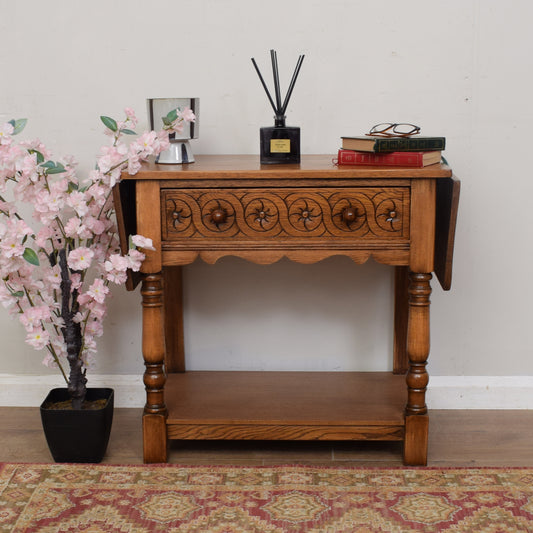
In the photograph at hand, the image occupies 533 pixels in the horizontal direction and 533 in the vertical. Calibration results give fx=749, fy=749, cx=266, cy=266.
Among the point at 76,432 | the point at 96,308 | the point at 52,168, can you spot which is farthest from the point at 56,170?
the point at 76,432

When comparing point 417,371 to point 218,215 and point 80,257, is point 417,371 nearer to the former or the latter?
point 218,215

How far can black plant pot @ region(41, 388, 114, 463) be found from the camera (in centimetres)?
231

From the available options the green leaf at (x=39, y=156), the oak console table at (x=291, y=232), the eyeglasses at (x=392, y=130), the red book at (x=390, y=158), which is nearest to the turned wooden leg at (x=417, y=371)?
the oak console table at (x=291, y=232)

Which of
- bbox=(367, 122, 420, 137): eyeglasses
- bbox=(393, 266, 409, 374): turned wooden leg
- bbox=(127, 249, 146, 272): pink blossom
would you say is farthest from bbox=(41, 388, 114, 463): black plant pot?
bbox=(367, 122, 420, 137): eyeglasses

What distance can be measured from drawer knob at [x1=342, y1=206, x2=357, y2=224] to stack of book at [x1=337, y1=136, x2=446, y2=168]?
0.54ft

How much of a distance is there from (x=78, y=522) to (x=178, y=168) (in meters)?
1.03

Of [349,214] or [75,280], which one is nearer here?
[349,214]

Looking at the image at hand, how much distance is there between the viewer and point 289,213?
7.12 feet

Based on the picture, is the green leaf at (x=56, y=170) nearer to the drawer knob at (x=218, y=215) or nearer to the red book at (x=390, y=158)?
the drawer knob at (x=218, y=215)

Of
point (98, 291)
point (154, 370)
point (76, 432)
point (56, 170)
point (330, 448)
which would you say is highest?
point (56, 170)

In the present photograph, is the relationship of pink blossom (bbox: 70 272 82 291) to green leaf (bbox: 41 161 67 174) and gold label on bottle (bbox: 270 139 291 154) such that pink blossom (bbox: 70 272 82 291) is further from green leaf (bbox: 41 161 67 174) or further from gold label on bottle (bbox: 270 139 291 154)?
gold label on bottle (bbox: 270 139 291 154)

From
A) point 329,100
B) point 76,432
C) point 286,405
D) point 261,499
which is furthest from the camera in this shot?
point 329,100

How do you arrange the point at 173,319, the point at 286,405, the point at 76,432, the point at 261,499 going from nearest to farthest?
the point at 261,499
the point at 76,432
the point at 286,405
the point at 173,319

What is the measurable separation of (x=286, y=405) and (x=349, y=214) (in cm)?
71
